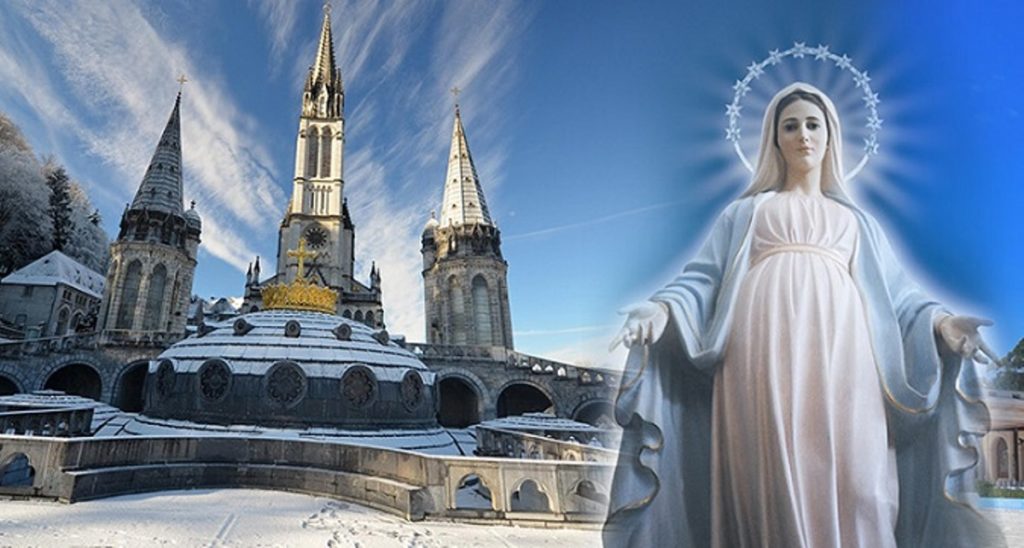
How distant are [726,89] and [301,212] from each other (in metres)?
50.3

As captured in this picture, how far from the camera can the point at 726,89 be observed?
10.2 feet

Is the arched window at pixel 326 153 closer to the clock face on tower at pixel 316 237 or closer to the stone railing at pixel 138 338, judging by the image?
the clock face on tower at pixel 316 237

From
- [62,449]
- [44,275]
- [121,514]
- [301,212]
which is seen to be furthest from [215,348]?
[44,275]

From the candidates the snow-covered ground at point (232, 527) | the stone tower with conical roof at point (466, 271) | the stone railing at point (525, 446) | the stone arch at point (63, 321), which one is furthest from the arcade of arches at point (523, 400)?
the stone arch at point (63, 321)

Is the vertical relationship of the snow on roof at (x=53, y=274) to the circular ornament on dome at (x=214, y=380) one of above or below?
above

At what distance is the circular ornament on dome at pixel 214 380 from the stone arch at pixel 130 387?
1909cm

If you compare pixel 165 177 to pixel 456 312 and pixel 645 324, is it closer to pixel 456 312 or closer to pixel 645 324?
pixel 456 312

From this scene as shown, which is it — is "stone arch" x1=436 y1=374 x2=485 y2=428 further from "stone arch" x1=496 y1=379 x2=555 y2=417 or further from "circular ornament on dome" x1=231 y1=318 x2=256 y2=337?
"circular ornament on dome" x1=231 y1=318 x2=256 y2=337

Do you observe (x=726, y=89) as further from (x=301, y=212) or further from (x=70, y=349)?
(x=301, y=212)

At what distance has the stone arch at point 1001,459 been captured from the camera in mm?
2771

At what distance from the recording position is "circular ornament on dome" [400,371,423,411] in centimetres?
1170

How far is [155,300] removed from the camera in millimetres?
35375

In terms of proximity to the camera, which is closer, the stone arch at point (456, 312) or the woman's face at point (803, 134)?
the woman's face at point (803, 134)

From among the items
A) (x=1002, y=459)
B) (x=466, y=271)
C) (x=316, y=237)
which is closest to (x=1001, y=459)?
(x=1002, y=459)
